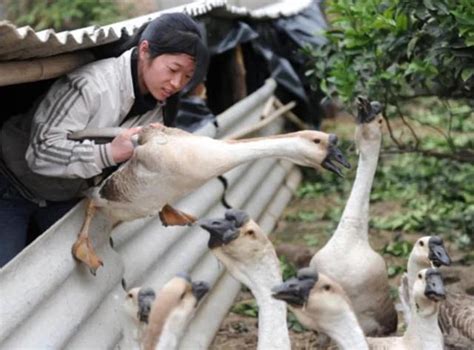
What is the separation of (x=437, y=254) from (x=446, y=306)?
48 centimetres

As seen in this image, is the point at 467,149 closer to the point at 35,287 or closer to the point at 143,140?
the point at 143,140

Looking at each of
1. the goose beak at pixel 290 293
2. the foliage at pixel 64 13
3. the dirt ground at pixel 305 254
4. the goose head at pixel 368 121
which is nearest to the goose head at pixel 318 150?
the goose beak at pixel 290 293

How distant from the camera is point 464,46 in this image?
5.27 meters

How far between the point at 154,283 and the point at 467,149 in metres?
2.99

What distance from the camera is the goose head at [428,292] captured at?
13.0 feet

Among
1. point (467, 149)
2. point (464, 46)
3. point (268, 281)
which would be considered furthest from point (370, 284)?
point (467, 149)

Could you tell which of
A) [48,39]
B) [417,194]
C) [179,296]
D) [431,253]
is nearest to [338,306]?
[179,296]

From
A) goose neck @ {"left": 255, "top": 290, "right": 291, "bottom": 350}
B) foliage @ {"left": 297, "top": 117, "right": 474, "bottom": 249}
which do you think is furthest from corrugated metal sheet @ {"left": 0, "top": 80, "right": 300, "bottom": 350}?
foliage @ {"left": 297, "top": 117, "right": 474, "bottom": 249}

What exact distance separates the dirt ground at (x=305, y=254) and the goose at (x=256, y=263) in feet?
4.25

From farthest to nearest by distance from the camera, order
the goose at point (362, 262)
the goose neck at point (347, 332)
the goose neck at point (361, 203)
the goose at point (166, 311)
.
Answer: the goose neck at point (361, 203) → the goose at point (362, 262) → the goose neck at point (347, 332) → the goose at point (166, 311)

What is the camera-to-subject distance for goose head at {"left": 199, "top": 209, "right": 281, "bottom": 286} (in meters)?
4.11

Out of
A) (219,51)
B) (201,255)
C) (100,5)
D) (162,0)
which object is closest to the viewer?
(201,255)

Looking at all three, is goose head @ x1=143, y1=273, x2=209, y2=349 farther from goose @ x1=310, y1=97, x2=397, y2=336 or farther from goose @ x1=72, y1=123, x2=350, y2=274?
goose @ x1=310, y1=97, x2=397, y2=336

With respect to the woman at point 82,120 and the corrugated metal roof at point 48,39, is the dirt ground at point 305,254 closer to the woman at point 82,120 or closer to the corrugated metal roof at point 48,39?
the woman at point 82,120
